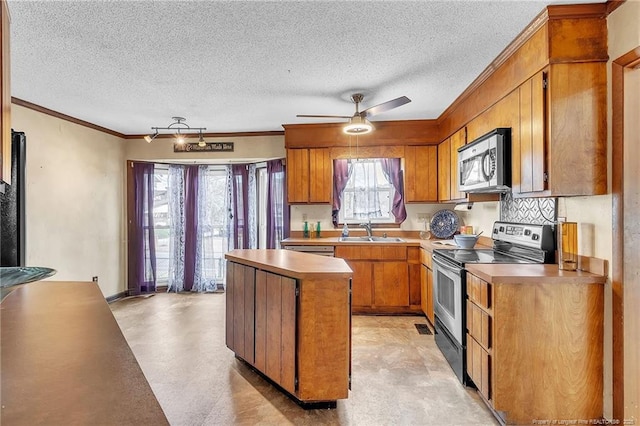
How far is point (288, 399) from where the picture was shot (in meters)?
2.29

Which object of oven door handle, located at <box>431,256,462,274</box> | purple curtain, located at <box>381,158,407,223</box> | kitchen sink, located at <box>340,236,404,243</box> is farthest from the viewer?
purple curtain, located at <box>381,158,407,223</box>

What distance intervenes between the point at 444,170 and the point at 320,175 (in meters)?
1.59

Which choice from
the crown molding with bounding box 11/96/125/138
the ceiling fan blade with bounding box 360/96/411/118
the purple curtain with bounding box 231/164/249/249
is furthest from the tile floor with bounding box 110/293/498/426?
the crown molding with bounding box 11/96/125/138

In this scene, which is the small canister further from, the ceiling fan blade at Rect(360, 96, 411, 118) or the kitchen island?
the ceiling fan blade at Rect(360, 96, 411, 118)

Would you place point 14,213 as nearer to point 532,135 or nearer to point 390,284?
point 390,284

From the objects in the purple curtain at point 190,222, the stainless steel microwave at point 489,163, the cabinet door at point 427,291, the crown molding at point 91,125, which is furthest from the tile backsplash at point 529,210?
the purple curtain at point 190,222

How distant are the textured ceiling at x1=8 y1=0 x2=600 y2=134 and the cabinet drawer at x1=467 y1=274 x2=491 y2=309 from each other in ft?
5.49

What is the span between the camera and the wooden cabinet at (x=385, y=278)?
13.2 ft

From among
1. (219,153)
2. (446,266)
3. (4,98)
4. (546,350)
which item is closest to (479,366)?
(546,350)

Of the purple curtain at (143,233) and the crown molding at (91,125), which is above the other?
the crown molding at (91,125)

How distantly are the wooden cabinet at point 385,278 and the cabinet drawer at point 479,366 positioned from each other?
161 centimetres

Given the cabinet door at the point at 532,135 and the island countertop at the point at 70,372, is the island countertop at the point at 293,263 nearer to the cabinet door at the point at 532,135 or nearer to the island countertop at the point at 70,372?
the island countertop at the point at 70,372

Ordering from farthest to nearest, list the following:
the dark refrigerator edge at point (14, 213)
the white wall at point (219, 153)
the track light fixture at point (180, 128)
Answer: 1. the white wall at point (219, 153)
2. the track light fixture at point (180, 128)
3. the dark refrigerator edge at point (14, 213)

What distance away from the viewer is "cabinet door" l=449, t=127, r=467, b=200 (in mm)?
3549
